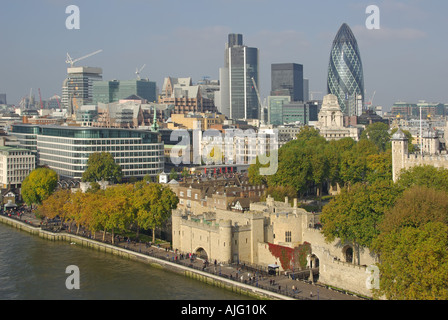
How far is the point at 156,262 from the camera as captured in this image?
52.4 m

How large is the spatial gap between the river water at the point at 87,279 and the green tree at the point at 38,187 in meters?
18.7

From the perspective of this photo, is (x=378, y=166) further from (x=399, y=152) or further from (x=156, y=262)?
(x=156, y=262)

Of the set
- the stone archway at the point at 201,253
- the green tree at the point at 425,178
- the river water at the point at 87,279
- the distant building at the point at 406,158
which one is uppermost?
the distant building at the point at 406,158

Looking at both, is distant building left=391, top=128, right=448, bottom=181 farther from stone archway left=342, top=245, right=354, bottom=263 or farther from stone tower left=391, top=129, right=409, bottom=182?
stone archway left=342, top=245, right=354, bottom=263

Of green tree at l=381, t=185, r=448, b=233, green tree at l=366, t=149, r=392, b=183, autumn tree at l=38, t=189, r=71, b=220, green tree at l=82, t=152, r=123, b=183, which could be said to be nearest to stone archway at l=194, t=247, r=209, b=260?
green tree at l=381, t=185, r=448, b=233

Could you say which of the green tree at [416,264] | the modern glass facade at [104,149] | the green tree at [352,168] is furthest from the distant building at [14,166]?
the green tree at [416,264]

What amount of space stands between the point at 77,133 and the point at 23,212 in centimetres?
2225

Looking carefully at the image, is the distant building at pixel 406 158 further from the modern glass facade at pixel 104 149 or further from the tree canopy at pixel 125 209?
the modern glass facade at pixel 104 149

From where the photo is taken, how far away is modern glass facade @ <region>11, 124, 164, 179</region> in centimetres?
9731

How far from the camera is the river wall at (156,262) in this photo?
43.5m

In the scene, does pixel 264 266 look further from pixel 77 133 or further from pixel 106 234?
pixel 77 133

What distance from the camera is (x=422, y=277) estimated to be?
34.9 metres

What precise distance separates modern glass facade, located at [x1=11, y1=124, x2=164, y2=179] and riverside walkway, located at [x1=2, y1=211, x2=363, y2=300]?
4040cm

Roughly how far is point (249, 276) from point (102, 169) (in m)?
50.9
